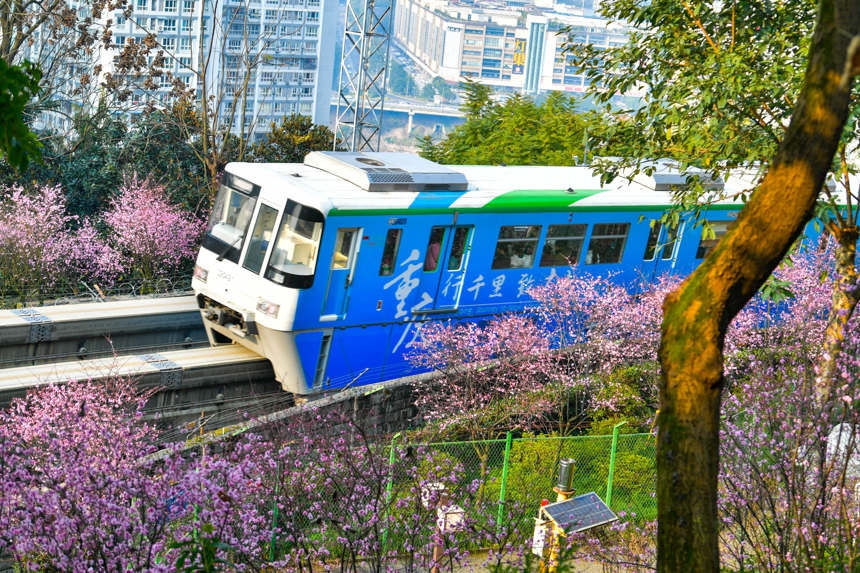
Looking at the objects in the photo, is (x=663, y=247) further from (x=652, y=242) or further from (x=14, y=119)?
(x=14, y=119)

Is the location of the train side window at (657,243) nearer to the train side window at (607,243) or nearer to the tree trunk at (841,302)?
the train side window at (607,243)

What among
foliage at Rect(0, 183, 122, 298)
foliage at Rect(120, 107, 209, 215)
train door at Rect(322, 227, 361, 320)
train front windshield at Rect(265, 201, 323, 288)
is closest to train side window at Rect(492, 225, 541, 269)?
train door at Rect(322, 227, 361, 320)

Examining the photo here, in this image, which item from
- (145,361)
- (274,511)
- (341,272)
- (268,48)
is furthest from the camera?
(268,48)

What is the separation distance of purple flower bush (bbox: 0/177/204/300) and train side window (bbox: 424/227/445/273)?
7.00 m

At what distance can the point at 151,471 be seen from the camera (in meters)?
8.76

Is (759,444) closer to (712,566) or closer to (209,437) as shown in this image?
(712,566)

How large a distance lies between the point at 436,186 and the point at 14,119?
9.46 metres

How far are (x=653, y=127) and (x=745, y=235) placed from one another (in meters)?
8.37

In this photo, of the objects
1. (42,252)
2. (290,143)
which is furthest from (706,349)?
(290,143)

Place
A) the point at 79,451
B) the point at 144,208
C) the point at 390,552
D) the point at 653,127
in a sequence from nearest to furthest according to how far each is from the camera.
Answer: the point at 79,451 < the point at 390,552 < the point at 653,127 < the point at 144,208

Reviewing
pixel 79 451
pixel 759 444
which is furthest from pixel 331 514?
pixel 759 444

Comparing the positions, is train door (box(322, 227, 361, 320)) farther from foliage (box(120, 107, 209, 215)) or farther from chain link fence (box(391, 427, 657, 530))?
foliage (box(120, 107, 209, 215))

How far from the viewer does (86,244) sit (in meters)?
19.1

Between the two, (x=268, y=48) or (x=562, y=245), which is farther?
(x=268, y=48)
